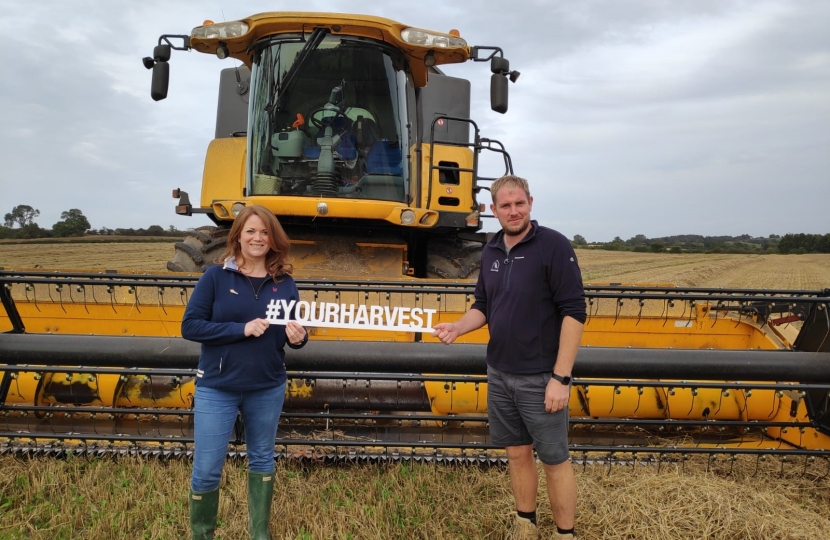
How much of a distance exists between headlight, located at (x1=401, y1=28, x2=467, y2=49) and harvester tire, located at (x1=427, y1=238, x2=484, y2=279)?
1.99 metres

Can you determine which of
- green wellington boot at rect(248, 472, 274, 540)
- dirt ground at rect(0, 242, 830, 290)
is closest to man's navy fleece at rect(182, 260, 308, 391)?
green wellington boot at rect(248, 472, 274, 540)

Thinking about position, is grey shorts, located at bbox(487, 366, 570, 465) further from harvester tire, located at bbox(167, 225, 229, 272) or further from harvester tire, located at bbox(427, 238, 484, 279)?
harvester tire, located at bbox(167, 225, 229, 272)

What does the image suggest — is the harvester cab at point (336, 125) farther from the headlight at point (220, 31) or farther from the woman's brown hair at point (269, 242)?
the woman's brown hair at point (269, 242)

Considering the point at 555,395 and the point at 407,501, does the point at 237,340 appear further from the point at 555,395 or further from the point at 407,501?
the point at 407,501

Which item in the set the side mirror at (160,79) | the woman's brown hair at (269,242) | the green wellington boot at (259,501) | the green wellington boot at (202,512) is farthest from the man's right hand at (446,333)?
the side mirror at (160,79)

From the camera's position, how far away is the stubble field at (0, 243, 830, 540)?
2.74m

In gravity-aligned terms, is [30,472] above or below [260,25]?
below

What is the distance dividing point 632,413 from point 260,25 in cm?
413

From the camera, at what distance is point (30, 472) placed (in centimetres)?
321

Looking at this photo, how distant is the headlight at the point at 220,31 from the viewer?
4.93m

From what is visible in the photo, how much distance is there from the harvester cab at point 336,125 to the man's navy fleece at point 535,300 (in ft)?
8.51

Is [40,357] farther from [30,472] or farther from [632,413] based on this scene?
[632,413]

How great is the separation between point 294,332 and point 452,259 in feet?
12.8

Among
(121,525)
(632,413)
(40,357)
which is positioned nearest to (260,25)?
(40,357)
